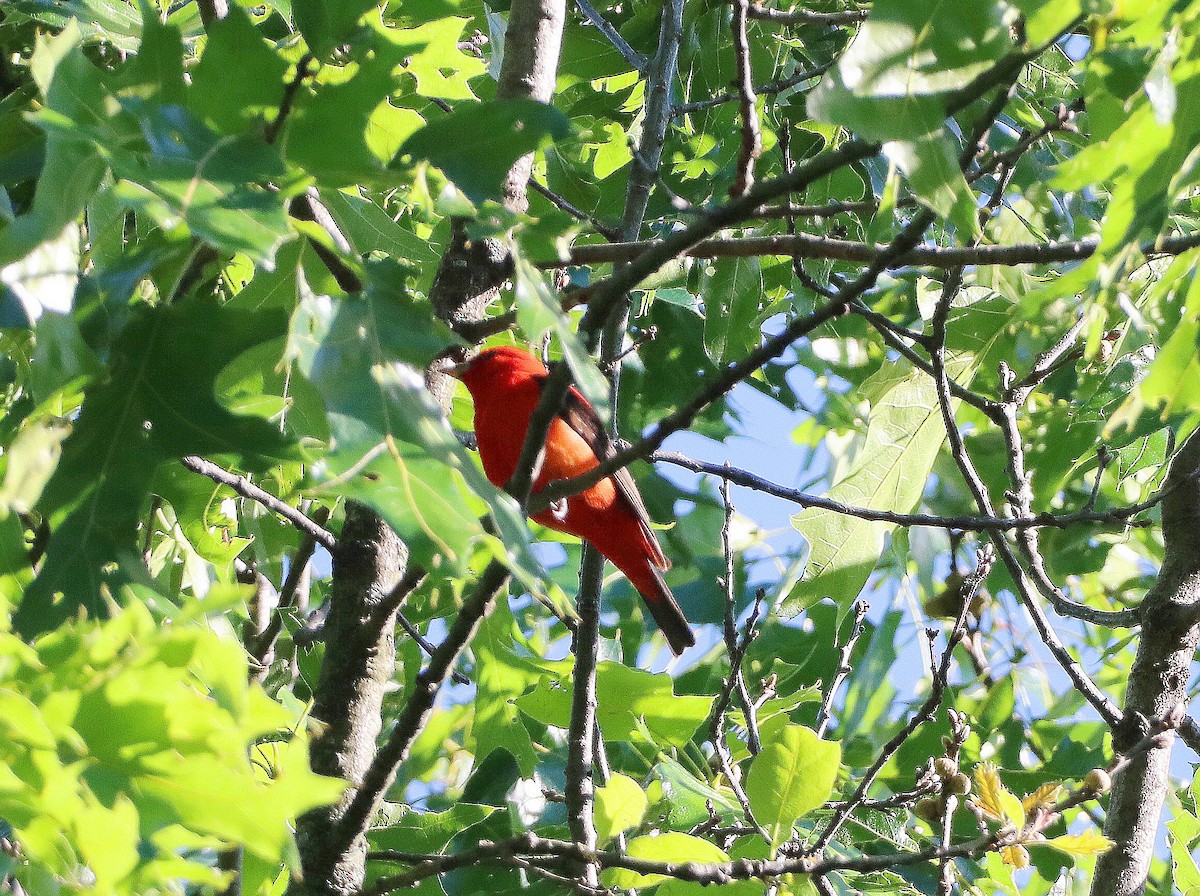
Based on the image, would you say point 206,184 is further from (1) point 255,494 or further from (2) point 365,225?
(1) point 255,494

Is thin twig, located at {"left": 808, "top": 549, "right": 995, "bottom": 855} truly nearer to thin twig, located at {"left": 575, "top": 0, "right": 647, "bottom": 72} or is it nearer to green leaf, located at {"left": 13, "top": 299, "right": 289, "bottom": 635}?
green leaf, located at {"left": 13, "top": 299, "right": 289, "bottom": 635}

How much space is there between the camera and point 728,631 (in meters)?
3.27

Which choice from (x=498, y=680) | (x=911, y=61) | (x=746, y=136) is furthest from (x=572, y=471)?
(x=911, y=61)

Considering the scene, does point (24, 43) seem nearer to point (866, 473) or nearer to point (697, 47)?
point (697, 47)

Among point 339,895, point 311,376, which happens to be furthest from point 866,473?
point 311,376

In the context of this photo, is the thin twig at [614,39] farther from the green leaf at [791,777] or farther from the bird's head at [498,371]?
the green leaf at [791,777]

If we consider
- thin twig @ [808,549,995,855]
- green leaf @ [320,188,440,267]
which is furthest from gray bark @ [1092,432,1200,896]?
green leaf @ [320,188,440,267]

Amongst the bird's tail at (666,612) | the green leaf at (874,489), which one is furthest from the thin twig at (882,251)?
the bird's tail at (666,612)

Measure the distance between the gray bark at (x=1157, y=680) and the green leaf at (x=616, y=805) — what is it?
170 cm

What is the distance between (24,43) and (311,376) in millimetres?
2347

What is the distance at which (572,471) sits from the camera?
4496mm

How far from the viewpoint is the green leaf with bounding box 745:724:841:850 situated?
7.29ft

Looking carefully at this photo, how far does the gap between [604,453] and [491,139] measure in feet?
9.54

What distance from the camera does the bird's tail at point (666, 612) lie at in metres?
4.60
